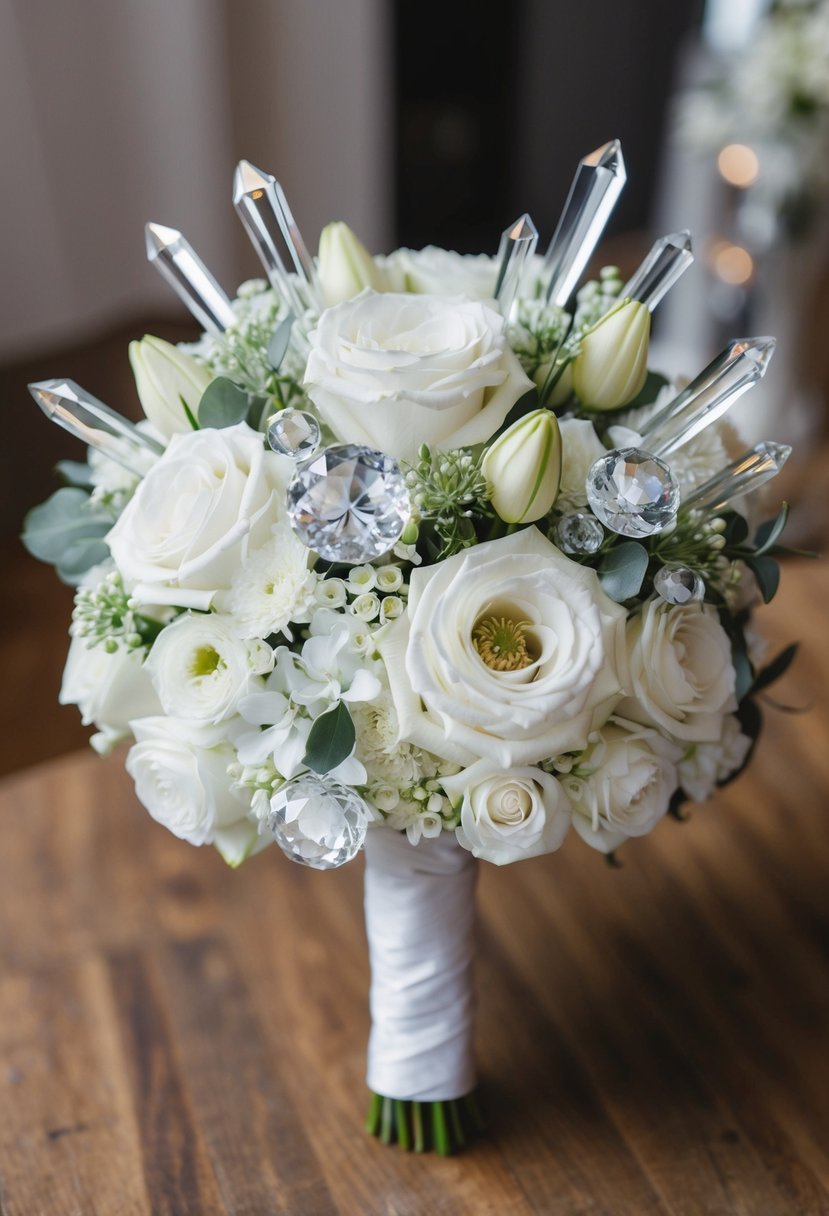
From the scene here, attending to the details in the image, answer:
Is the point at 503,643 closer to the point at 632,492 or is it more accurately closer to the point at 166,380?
the point at 632,492

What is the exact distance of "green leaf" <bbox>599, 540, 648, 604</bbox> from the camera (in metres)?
0.63

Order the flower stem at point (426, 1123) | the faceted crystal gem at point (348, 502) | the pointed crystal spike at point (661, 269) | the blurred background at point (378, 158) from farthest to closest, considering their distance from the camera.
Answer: the blurred background at point (378, 158) → the flower stem at point (426, 1123) → the pointed crystal spike at point (661, 269) → the faceted crystal gem at point (348, 502)

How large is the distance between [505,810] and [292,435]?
0.24m

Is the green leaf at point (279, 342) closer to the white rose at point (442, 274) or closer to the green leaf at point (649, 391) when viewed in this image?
the white rose at point (442, 274)

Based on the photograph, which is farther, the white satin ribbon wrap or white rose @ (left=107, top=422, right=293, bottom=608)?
the white satin ribbon wrap

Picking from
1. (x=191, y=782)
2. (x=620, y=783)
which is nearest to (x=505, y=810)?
(x=620, y=783)

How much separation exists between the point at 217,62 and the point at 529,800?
2.94 metres

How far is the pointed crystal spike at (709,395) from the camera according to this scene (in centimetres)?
64

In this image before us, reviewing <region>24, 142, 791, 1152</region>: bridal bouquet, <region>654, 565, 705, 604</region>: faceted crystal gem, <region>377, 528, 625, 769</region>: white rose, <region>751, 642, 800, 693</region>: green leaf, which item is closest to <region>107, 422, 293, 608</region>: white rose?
<region>24, 142, 791, 1152</region>: bridal bouquet

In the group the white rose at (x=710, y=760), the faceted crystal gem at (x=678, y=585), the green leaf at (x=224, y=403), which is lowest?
the white rose at (x=710, y=760)

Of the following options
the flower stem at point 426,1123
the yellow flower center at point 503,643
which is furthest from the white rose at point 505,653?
the flower stem at point 426,1123

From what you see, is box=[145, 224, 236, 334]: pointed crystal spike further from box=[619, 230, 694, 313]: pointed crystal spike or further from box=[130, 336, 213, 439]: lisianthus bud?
box=[619, 230, 694, 313]: pointed crystal spike

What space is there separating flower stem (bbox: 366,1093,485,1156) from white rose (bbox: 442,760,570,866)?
0.89 feet

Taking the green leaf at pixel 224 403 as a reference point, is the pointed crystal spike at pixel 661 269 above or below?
above
